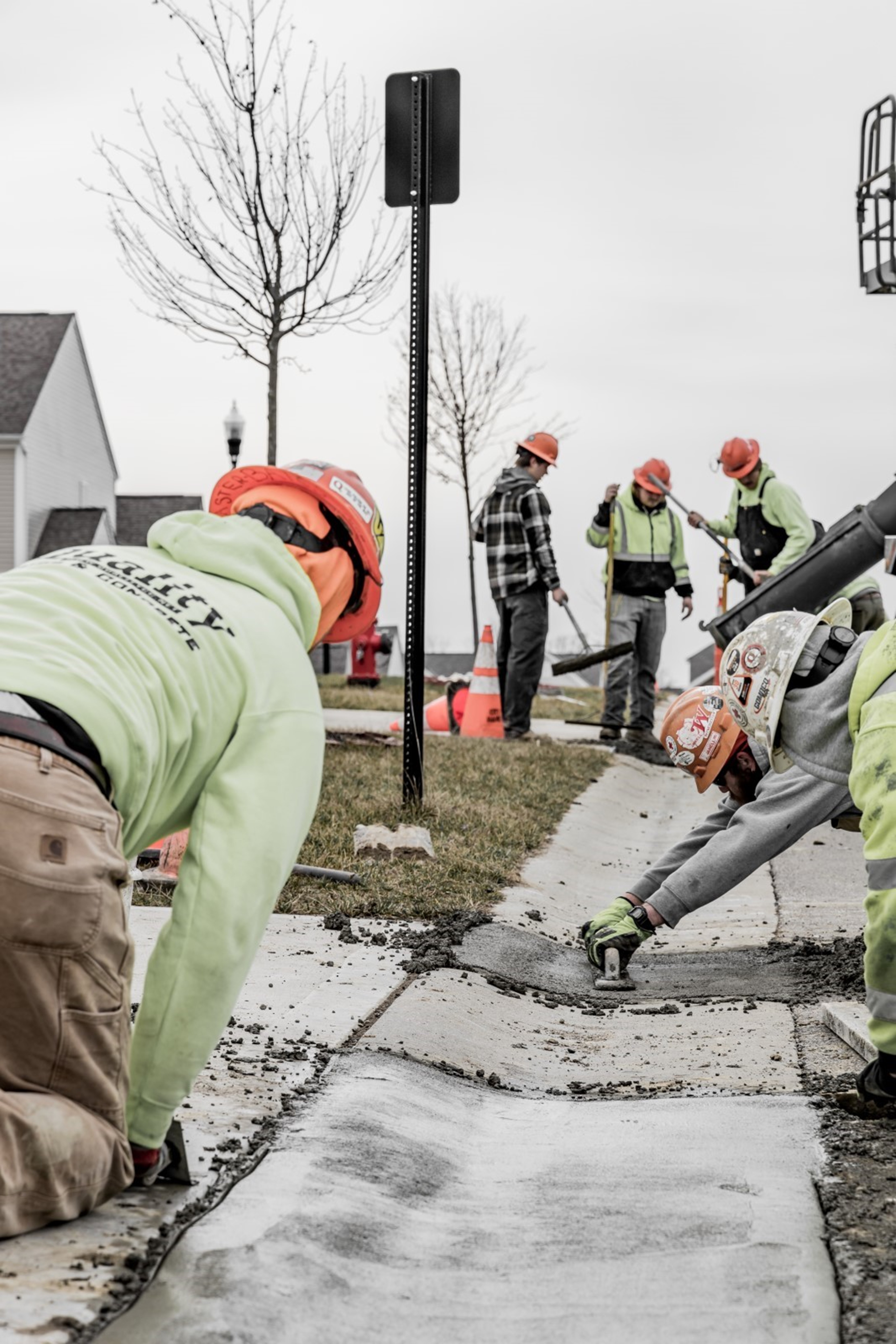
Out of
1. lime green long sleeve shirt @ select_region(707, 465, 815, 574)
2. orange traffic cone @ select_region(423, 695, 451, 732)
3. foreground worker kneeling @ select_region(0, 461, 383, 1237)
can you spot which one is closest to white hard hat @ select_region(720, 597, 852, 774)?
foreground worker kneeling @ select_region(0, 461, 383, 1237)

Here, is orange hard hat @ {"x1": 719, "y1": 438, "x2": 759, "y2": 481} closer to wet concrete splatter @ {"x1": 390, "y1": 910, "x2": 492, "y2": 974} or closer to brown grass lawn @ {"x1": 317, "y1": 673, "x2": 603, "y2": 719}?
brown grass lawn @ {"x1": 317, "y1": 673, "x2": 603, "y2": 719}

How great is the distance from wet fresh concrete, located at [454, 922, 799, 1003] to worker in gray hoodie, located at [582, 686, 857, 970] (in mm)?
132

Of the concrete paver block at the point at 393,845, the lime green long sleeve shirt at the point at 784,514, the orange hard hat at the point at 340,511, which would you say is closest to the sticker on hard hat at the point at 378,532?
the orange hard hat at the point at 340,511

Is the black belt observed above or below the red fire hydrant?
above

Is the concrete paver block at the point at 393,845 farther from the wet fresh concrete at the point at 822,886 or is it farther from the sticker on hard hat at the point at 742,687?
the sticker on hard hat at the point at 742,687

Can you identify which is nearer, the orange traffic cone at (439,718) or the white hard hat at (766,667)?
the white hard hat at (766,667)

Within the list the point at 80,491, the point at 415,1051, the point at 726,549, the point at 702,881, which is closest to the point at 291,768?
the point at 415,1051

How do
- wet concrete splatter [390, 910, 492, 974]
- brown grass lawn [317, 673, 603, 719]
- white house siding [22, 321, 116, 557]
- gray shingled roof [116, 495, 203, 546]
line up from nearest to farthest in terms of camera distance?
wet concrete splatter [390, 910, 492, 974]
brown grass lawn [317, 673, 603, 719]
white house siding [22, 321, 116, 557]
gray shingled roof [116, 495, 203, 546]

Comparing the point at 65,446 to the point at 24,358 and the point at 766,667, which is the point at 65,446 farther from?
the point at 766,667

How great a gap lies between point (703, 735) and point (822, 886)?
1966mm

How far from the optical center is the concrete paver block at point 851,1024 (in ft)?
12.7

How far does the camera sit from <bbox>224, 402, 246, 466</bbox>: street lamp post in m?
25.7

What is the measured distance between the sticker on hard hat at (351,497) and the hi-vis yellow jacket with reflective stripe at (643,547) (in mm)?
8468

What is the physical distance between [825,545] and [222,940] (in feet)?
20.9
